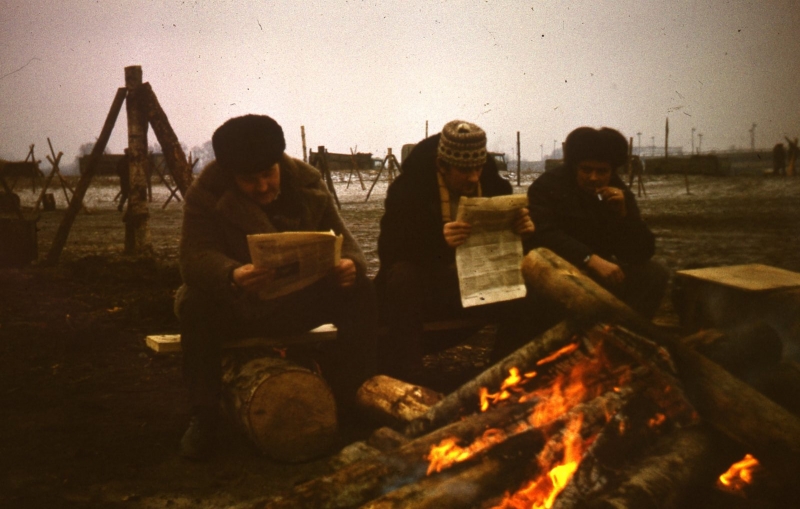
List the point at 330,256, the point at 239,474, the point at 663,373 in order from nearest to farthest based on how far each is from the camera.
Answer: the point at 663,373 → the point at 239,474 → the point at 330,256

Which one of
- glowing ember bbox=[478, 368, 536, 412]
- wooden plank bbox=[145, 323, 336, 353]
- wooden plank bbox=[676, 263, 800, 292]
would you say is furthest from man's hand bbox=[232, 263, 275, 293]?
wooden plank bbox=[676, 263, 800, 292]

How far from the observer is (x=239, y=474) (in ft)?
10.9

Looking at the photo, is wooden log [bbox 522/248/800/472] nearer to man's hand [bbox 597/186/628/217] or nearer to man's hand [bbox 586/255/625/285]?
man's hand [bbox 586/255/625/285]

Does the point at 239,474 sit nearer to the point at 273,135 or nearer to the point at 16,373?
the point at 273,135

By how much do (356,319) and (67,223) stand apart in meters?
6.88

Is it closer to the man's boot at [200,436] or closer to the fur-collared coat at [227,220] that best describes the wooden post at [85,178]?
the fur-collared coat at [227,220]

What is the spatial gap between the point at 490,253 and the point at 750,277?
171 centimetres

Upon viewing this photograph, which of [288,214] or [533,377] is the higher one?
[288,214]

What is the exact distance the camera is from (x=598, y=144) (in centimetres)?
442

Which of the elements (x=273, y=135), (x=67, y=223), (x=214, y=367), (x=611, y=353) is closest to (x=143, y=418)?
(x=214, y=367)

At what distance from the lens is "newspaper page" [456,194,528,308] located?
392 cm

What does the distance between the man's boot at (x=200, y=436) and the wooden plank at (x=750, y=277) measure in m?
3.08

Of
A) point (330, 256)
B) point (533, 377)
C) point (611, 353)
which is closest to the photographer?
point (611, 353)

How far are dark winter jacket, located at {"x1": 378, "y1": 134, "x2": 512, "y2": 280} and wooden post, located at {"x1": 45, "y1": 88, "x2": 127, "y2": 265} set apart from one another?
19.9ft
